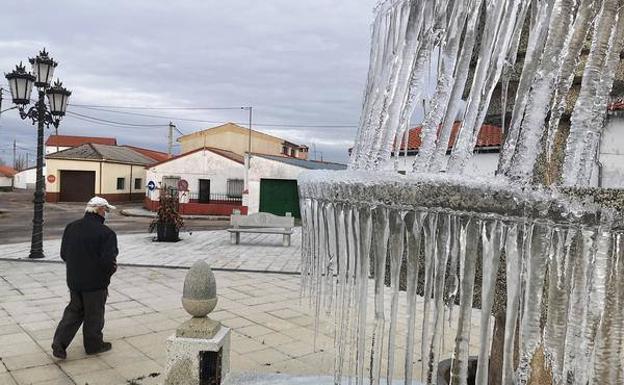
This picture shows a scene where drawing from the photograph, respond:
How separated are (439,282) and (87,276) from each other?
4341 millimetres

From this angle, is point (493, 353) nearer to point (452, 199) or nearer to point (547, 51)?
point (452, 199)

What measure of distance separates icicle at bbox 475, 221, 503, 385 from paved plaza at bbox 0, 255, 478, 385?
1.32 metres

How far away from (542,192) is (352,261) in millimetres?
865

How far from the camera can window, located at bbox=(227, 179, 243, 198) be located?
2992 centimetres

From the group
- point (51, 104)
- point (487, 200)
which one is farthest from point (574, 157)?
point (51, 104)

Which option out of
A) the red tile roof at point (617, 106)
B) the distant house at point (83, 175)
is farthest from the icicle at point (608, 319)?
the distant house at point (83, 175)

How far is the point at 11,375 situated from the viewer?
4457 millimetres

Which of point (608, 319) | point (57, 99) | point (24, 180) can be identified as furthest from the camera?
point (24, 180)

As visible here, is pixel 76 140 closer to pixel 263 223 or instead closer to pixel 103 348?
pixel 263 223

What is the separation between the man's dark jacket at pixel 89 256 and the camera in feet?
16.0

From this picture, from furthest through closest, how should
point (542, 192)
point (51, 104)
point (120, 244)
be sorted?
point (120, 244)
point (51, 104)
point (542, 192)

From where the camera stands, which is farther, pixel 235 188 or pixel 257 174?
pixel 235 188

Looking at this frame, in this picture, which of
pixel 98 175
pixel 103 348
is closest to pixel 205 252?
pixel 103 348

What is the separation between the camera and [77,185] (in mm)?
36219
